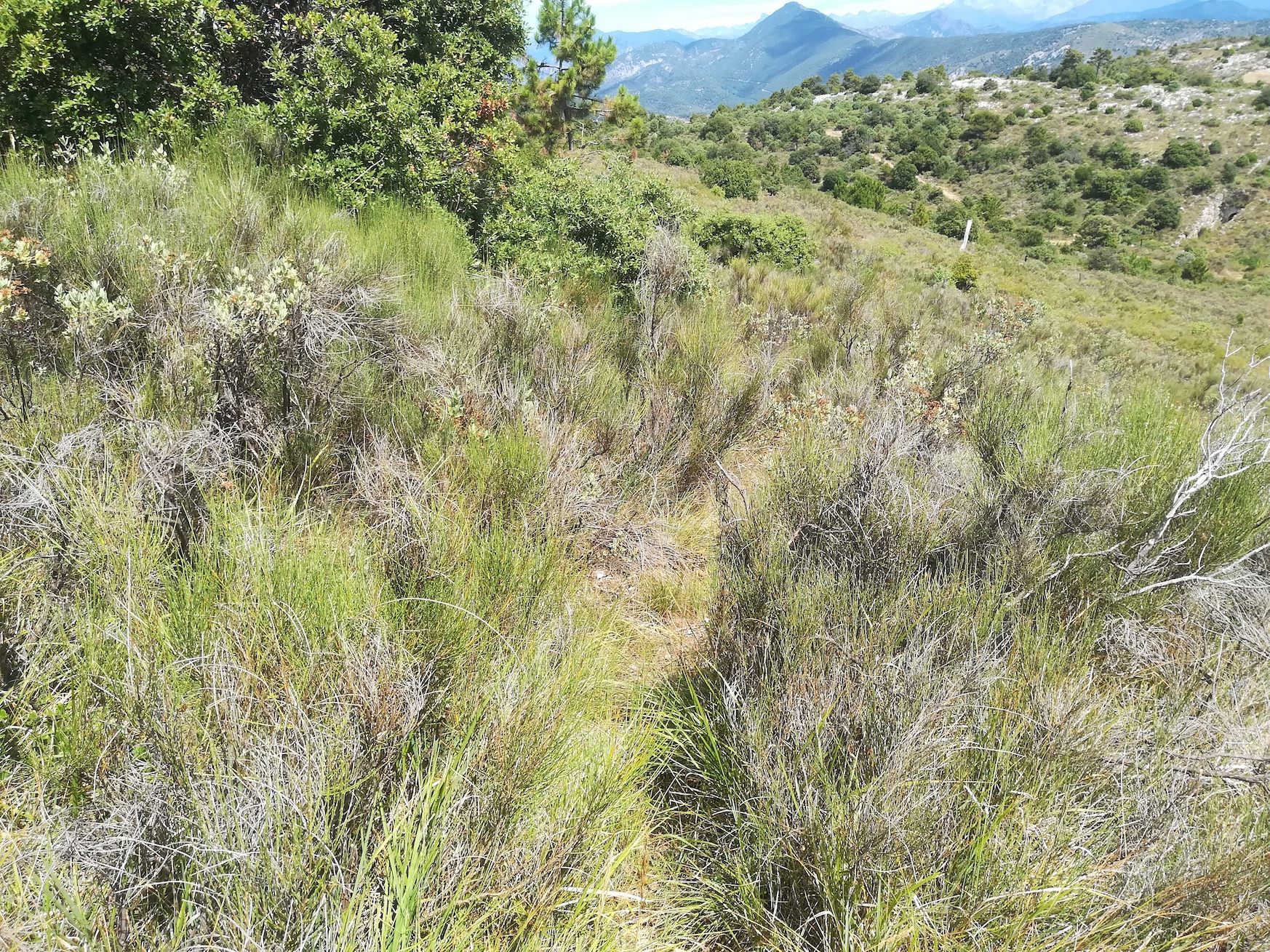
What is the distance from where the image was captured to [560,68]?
1655 centimetres

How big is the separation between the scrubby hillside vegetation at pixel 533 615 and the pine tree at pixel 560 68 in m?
13.1

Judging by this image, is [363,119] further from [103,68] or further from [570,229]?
[570,229]

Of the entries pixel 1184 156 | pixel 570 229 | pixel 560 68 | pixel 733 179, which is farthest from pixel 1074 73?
pixel 570 229

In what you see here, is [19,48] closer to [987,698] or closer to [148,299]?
[148,299]

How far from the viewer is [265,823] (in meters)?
1.15

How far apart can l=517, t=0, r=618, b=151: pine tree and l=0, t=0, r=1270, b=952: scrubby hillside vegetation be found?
13103 millimetres

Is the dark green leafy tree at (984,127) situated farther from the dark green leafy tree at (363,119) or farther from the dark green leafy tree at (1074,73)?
the dark green leafy tree at (363,119)

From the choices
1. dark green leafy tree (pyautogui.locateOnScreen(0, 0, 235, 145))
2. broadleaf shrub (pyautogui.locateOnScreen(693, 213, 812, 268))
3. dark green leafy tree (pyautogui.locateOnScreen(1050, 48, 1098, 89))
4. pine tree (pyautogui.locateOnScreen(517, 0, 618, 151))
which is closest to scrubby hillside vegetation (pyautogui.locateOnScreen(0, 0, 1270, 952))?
dark green leafy tree (pyautogui.locateOnScreen(0, 0, 235, 145))

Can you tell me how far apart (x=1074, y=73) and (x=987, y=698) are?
103800 mm

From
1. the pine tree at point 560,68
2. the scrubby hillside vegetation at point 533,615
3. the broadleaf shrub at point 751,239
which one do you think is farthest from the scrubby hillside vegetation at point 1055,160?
the scrubby hillside vegetation at point 533,615

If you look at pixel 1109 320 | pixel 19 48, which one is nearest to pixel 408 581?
pixel 19 48

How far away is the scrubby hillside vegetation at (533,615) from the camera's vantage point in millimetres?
1292

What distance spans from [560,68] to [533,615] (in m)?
18.7

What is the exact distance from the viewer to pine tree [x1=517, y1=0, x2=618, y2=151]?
620 inches
